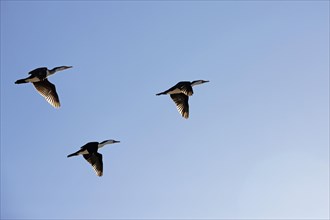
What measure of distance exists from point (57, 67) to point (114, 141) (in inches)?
287

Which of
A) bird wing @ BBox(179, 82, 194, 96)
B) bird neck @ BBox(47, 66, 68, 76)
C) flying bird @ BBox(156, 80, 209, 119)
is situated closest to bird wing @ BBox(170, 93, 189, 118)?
flying bird @ BBox(156, 80, 209, 119)

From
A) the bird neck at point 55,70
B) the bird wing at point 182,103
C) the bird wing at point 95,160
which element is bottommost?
the bird wing at point 95,160

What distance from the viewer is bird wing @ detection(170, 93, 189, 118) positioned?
60.6 m

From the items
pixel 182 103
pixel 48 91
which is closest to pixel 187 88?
pixel 182 103

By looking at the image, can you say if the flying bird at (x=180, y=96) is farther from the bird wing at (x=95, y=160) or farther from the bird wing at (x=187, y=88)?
the bird wing at (x=95, y=160)

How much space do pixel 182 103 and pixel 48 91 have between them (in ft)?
33.9

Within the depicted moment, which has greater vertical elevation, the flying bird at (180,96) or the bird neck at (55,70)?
the bird neck at (55,70)

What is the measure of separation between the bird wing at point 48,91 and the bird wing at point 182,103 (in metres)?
8.97

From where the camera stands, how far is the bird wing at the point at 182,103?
60.6 meters

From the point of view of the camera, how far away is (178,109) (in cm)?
6062

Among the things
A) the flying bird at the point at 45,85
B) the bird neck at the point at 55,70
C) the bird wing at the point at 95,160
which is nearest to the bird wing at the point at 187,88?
the bird wing at the point at 95,160

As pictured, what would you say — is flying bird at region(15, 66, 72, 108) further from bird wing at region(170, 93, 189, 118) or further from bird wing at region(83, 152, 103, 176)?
bird wing at region(170, 93, 189, 118)

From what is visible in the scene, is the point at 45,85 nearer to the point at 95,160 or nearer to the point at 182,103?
the point at 95,160

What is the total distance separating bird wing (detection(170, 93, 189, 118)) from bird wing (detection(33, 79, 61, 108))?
8968mm
